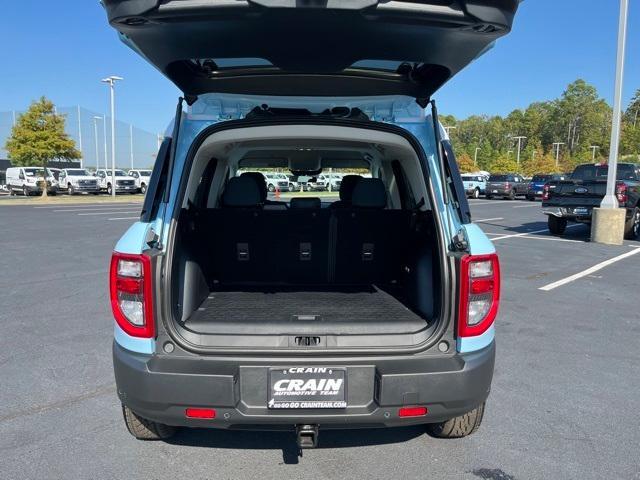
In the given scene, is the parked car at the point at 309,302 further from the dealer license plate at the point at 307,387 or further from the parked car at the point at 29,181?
the parked car at the point at 29,181

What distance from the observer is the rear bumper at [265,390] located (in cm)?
229

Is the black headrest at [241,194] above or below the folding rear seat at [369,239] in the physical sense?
above

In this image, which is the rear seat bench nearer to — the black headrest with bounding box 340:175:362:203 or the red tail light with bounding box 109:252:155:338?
the black headrest with bounding box 340:175:362:203

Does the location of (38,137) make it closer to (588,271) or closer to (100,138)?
(588,271)

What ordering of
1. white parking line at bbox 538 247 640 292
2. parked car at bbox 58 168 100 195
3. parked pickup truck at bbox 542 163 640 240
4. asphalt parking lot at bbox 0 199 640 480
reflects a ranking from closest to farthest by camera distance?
asphalt parking lot at bbox 0 199 640 480 < white parking line at bbox 538 247 640 292 < parked pickup truck at bbox 542 163 640 240 < parked car at bbox 58 168 100 195

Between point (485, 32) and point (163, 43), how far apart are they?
4.51ft

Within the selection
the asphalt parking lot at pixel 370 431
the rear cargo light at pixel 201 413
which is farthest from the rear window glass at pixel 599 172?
the rear cargo light at pixel 201 413

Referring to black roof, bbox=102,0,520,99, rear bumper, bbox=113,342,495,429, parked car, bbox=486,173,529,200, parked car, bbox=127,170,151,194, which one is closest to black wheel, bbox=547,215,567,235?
black roof, bbox=102,0,520,99

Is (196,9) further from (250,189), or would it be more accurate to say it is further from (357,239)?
(357,239)

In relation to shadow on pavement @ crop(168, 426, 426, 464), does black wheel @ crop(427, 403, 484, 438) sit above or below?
above

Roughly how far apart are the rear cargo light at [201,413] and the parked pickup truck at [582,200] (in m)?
12.5

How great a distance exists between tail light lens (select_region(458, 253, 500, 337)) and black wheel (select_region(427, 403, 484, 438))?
0.65 metres

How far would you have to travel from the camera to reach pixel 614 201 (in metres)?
11.6

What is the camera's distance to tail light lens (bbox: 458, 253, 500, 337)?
97.0 inches
